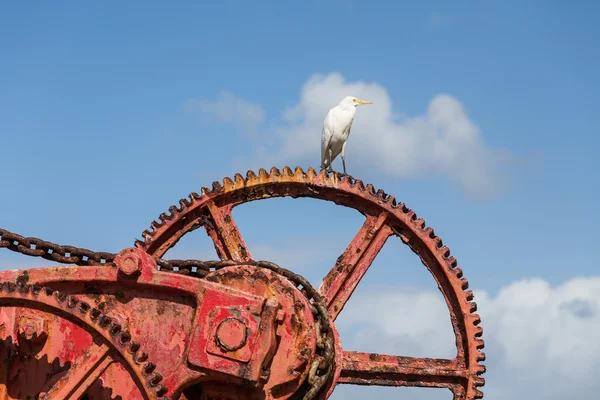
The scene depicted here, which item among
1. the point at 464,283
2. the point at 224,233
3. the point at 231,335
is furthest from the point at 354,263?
the point at 231,335

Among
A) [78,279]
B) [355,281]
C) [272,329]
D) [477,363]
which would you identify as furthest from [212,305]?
[477,363]

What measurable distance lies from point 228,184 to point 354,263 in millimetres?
1273

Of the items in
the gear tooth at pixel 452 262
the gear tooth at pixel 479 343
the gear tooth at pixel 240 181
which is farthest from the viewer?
the gear tooth at pixel 240 181

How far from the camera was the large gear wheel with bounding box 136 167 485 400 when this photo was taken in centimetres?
761

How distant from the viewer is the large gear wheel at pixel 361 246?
761 centimetres

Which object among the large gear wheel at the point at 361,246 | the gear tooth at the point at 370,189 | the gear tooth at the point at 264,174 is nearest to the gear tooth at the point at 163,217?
the large gear wheel at the point at 361,246

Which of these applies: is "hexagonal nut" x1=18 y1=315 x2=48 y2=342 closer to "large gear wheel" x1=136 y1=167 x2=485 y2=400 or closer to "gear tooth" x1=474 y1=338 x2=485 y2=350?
"large gear wheel" x1=136 y1=167 x2=485 y2=400

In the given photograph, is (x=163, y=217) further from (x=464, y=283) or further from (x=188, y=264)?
(x=464, y=283)

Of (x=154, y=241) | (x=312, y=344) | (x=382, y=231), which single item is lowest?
(x=312, y=344)

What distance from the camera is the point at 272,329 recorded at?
239 inches

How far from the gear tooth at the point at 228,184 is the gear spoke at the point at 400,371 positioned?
69.4 inches

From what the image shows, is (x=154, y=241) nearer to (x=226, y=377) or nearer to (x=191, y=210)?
(x=191, y=210)

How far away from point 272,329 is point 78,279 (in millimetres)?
1340

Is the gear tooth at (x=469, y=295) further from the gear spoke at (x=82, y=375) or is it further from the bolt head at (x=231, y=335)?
the gear spoke at (x=82, y=375)
